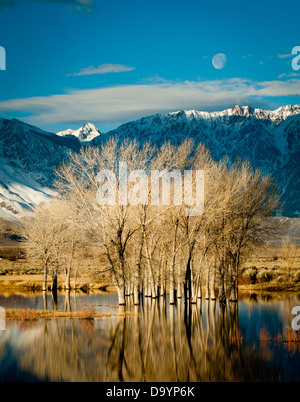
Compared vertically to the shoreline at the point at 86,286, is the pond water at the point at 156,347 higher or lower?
higher

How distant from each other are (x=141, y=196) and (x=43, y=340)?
53.7 ft

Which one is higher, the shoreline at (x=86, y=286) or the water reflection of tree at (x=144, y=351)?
the water reflection of tree at (x=144, y=351)

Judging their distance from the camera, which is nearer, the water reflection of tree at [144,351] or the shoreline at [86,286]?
the water reflection of tree at [144,351]

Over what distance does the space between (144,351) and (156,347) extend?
1.07 m

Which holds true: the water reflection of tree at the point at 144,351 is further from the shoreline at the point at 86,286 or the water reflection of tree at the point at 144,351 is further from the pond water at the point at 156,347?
the shoreline at the point at 86,286

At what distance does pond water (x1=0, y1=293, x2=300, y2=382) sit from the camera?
20125 mm

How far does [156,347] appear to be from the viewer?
25312mm

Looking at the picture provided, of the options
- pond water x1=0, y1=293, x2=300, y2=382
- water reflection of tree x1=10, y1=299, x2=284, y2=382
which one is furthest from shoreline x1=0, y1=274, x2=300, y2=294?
water reflection of tree x1=10, y1=299, x2=284, y2=382

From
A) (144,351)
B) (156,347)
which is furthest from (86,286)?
(144,351)

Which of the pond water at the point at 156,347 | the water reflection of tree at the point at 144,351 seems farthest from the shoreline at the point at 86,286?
the water reflection of tree at the point at 144,351

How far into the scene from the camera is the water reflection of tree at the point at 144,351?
20141 millimetres

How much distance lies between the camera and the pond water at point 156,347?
20.1m

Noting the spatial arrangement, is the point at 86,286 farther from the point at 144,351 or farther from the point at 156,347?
the point at 144,351
